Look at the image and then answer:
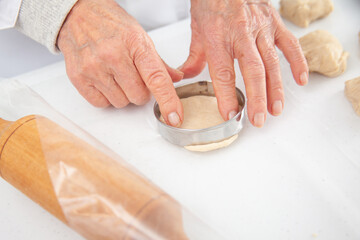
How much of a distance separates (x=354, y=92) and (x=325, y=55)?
23cm

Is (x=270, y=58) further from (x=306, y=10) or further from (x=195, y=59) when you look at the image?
(x=306, y=10)

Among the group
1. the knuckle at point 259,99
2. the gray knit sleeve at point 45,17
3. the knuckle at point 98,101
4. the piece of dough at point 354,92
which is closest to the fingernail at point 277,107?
the knuckle at point 259,99

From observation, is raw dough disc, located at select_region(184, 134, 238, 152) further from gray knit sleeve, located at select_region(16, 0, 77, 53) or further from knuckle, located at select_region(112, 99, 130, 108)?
gray knit sleeve, located at select_region(16, 0, 77, 53)

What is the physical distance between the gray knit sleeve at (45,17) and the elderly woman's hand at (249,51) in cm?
62

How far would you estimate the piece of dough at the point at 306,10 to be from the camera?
1925 millimetres

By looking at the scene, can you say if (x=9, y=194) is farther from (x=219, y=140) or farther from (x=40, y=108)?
(x=219, y=140)

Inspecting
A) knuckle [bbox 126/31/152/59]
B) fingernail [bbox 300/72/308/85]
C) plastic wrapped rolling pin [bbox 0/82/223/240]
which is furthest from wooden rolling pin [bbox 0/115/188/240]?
fingernail [bbox 300/72/308/85]

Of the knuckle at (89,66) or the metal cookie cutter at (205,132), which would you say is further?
the knuckle at (89,66)

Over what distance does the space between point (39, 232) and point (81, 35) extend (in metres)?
0.80

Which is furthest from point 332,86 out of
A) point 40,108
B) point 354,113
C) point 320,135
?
point 40,108

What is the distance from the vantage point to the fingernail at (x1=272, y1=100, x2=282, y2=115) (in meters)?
1.36

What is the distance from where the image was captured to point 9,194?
49.1 inches

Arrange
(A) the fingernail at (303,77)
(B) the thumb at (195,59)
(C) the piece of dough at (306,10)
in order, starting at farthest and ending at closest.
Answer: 1. (C) the piece of dough at (306,10)
2. (B) the thumb at (195,59)
3. (A) the fingernail at (303,77)

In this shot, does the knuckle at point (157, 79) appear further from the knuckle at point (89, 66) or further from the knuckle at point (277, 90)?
the knuckle at point (277, 90)
